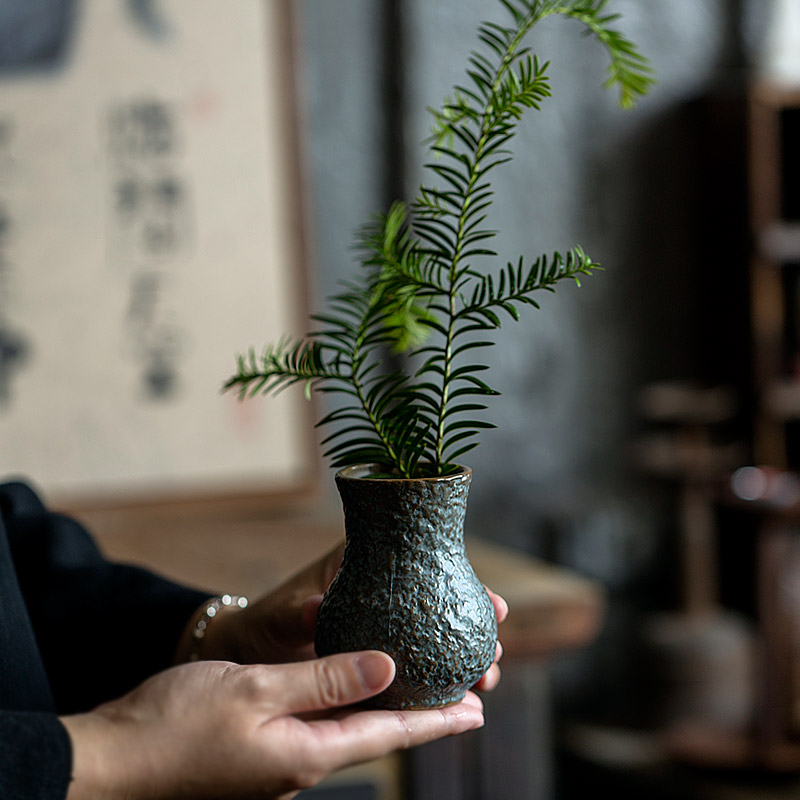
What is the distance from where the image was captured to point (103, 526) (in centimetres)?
197

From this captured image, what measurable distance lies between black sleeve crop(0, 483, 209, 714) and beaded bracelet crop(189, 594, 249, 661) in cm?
2

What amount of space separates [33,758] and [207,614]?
29 centimetres

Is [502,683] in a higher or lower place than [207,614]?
lower

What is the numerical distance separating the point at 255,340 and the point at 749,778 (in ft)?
4.74

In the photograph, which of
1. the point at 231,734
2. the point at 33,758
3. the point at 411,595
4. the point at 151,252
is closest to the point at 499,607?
the point at 411,595

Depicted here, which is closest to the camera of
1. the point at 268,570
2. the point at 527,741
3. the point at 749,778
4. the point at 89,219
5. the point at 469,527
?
the point at 527,741

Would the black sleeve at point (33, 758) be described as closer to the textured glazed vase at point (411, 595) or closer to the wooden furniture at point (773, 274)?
the textured glazed vase at point (411, 595)

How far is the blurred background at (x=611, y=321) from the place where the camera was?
6.64ft

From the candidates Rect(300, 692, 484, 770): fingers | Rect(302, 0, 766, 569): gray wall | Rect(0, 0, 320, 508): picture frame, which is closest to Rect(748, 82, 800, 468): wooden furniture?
Rect(302, 0, 766, 569): gray wall

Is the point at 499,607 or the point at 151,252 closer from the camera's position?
the point at 499,607

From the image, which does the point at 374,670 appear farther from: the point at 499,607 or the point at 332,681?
the point at 499,607

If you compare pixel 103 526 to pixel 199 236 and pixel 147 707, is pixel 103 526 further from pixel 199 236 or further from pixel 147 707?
pixel 147 707

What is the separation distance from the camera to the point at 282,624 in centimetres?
77

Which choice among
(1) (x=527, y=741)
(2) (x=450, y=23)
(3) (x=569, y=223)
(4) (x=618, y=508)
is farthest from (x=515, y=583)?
(2) (x=450, y=23)
